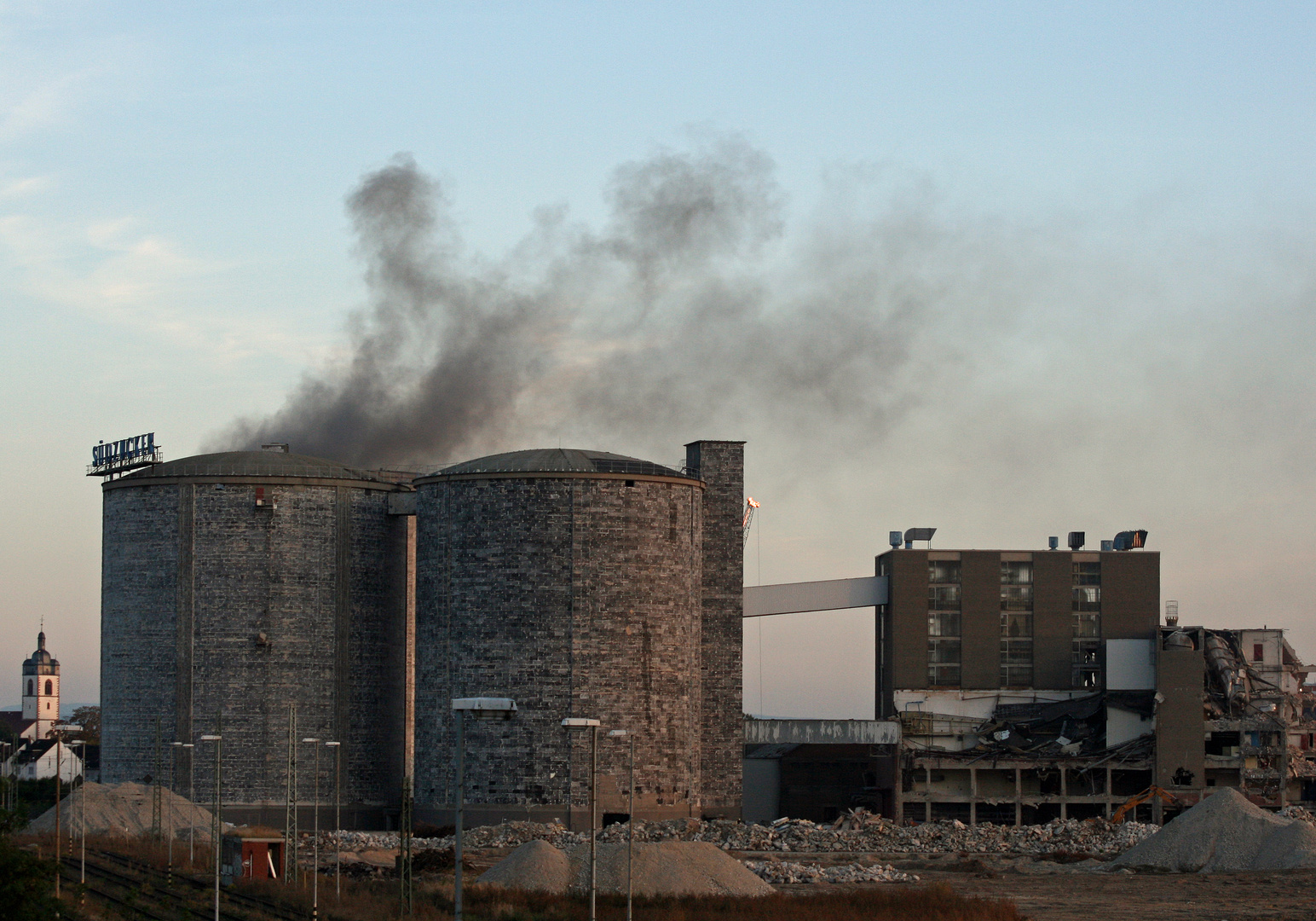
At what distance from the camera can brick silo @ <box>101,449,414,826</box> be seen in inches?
3270

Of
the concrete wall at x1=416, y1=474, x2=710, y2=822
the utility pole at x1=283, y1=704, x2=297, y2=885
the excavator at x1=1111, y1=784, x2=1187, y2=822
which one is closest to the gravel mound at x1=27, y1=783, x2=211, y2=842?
the concrete wall at x1=416, y1=474, x2=710, y2=822

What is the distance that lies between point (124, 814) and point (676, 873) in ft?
108

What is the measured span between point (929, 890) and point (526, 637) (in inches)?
1033

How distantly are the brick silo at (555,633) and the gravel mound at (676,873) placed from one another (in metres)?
18.3

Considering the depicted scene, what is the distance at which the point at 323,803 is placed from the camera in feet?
274

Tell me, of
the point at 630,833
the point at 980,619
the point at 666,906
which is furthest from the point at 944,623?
Answer: the point at 630,833

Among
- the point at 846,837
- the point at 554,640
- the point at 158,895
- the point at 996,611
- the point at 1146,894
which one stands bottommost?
the point at 846,837

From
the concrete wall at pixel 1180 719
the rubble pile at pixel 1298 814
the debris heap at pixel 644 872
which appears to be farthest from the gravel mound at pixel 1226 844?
the debris heap at pixel 644 872

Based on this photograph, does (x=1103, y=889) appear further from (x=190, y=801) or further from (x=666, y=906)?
(x=190, y=801)

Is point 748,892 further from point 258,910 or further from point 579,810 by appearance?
point 579,810

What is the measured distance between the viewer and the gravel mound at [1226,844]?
6844cm

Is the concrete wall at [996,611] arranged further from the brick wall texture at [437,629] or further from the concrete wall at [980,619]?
the brick wall texture at [437,629]

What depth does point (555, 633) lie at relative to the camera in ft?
259

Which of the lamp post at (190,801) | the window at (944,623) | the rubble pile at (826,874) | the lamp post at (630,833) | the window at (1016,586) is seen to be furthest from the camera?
the window at (1016,586)
